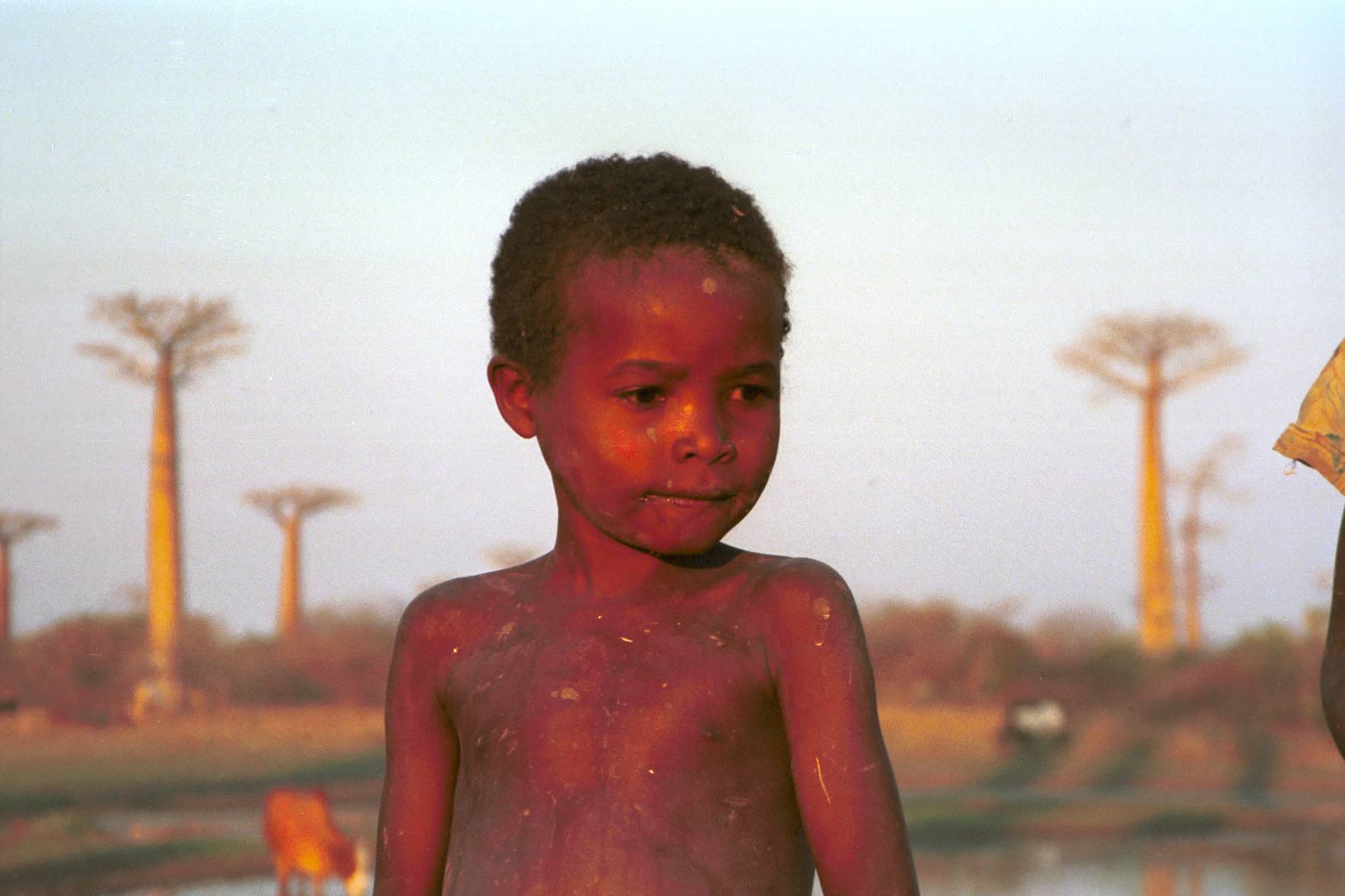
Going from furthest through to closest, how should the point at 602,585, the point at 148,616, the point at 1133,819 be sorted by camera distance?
the point at 1133,819, the point at 148,616, the point at 602,585

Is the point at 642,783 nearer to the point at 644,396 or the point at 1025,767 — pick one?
the point at 644,396

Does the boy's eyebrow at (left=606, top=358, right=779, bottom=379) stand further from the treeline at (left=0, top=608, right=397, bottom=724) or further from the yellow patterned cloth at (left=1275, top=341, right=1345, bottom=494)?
the treeline at (left=0, top=608, right=397, bottom=724)

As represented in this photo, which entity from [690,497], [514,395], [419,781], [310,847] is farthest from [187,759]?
[690,497]

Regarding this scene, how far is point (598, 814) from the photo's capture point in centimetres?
184

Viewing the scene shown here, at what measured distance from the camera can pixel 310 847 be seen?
577 centimetres

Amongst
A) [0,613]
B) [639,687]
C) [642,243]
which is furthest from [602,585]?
[0,613]

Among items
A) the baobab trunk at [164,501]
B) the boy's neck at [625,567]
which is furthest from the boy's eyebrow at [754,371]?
the baobab trunk at [164,501]

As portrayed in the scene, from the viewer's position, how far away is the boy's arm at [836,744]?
5.86 ft

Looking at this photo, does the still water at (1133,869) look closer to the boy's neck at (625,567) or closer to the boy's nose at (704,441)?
the boy's neck at (625,567)

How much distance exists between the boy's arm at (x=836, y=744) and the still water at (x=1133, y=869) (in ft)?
15.7

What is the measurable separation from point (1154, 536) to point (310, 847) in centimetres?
522

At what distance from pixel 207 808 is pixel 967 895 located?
3.00 meters

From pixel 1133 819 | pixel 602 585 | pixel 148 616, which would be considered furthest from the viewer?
pixel 1133 819

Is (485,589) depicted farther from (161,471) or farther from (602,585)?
(161,471)
